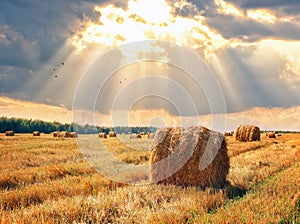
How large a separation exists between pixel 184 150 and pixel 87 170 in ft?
13.3

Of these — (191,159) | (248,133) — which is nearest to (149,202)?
(191,159)

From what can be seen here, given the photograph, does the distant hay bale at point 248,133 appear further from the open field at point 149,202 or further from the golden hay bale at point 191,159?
the golden hay bale at point 191,159

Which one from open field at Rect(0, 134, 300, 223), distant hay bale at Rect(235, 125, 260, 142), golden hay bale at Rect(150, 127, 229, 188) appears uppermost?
distant hay bale at Rect(235, 125, 260, 142)

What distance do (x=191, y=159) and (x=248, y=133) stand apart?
25.4 m

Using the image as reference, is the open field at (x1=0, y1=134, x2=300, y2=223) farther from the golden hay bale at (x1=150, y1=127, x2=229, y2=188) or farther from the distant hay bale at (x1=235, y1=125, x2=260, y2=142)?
the distant hay bale at (x1=235, y1=125, x2=260, y2=142)

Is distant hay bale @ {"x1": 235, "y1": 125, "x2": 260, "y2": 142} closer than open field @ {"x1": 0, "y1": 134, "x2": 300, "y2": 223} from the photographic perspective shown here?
No

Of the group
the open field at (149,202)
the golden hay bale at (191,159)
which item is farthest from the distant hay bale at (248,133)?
the golden hay bale at (191,159)

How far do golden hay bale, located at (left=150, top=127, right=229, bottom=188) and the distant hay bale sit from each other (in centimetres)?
2423

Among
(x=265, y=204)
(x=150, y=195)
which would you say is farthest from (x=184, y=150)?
(x=265, y=204)

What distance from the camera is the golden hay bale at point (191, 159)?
10695mm

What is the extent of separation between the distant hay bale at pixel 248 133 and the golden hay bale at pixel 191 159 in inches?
954

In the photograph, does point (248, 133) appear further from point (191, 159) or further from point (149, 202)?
point (149, 202)

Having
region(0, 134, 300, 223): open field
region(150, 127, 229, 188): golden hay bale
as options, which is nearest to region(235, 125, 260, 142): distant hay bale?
region(0, 134, 300, 223): open field

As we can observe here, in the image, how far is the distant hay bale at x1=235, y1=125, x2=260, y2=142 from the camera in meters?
34.6
